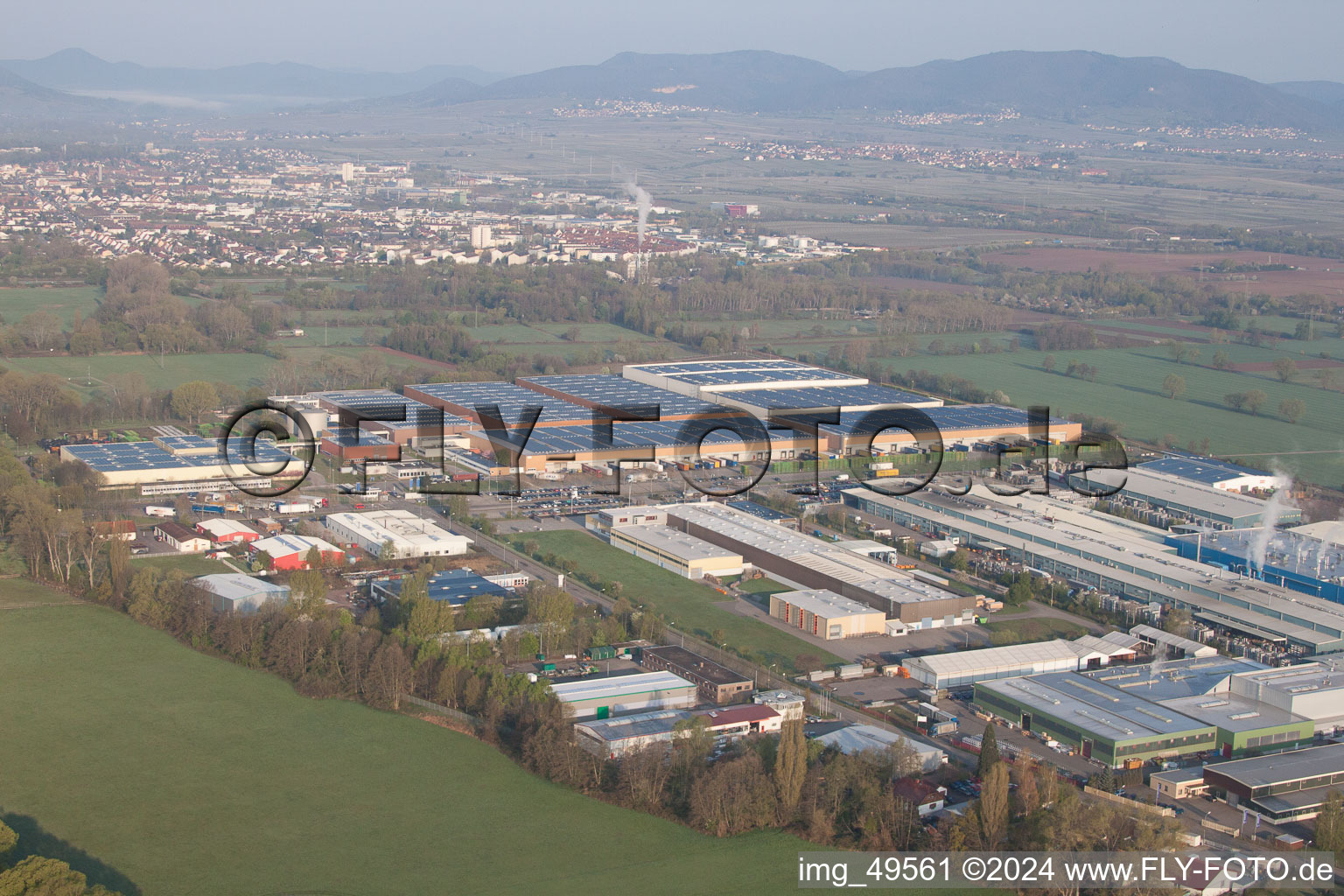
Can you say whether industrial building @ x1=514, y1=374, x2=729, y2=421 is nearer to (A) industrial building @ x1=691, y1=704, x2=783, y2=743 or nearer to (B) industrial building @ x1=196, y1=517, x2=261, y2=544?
(B) industrial building @ x1=196, y1=517, x2=261, y2=544

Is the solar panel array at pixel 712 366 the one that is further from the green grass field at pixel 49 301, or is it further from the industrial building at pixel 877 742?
the industrial building at pixel 877 742

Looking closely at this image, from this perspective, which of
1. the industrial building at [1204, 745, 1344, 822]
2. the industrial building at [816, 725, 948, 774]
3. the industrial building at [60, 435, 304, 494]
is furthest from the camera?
the industrial building at [60, 435, 304, 494]

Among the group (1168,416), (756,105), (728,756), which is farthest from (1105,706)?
(756,105)

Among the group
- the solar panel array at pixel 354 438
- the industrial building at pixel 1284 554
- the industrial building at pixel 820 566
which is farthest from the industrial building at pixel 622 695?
the solar panel array at pixel 354 438

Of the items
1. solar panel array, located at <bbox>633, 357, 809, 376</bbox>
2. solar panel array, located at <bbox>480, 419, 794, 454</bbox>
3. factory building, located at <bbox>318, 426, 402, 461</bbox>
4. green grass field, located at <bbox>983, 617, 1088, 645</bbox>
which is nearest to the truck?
factory building, located at <bbox>318, 426, 402, 461</bbox>

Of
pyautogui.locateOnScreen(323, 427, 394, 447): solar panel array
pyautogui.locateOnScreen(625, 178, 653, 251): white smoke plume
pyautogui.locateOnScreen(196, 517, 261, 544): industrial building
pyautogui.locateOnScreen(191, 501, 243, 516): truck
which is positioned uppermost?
pyautogui.locateOnScreen(625, 178, 653, 251): white smoke plume

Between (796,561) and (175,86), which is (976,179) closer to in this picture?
(796,561)
